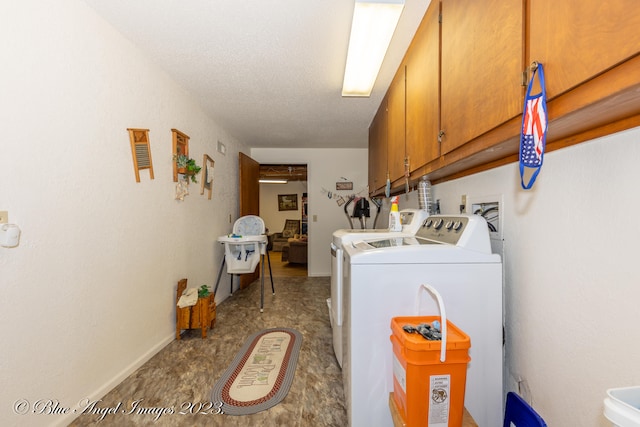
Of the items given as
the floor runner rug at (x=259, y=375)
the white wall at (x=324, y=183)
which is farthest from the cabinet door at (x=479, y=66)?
the white wall at (x=324, y=183)

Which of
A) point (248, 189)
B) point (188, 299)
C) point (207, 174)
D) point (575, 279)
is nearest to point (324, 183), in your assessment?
point (248, 189)

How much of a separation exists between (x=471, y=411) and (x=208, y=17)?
2.33 meters

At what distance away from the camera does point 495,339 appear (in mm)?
1210

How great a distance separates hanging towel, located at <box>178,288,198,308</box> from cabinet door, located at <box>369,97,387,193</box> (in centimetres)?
196

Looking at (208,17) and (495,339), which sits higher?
(208,17)

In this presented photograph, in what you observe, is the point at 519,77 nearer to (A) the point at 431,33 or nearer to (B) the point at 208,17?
(A) the point at 431,33

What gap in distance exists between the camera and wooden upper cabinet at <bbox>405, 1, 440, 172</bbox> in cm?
135

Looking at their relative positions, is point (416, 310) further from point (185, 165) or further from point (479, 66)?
point (185, 165)

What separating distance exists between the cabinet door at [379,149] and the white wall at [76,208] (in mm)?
1847

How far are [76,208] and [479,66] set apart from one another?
1947mm

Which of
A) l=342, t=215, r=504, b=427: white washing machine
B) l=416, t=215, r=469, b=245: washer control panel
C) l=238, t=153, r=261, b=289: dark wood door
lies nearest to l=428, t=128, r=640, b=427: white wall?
l=342, t=215, r=504, b=427: white washing machine

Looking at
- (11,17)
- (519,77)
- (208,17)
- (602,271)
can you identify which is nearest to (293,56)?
(208,17)

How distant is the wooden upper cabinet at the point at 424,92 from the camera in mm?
1346

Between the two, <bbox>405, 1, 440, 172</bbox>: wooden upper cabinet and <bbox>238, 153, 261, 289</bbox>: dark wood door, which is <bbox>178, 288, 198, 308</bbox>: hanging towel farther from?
<bbox>405, 1, 440, 172</bbox>: wooden upper cabinet
